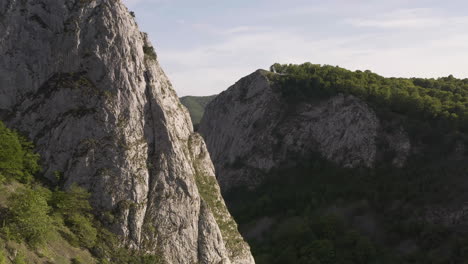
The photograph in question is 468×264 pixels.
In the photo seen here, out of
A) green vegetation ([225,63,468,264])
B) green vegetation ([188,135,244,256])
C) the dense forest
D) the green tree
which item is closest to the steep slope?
green vegetation ([225,63,468,264])

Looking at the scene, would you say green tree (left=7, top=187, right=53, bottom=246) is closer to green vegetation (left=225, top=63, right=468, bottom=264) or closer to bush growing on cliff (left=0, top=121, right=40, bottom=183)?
bush growing on cliff (left=0, top=121, right=40, bottom=183)

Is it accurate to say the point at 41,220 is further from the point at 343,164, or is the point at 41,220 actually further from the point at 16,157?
the point at 343,164

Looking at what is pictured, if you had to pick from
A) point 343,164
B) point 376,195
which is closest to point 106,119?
point 376,195

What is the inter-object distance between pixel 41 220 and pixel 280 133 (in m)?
88.2

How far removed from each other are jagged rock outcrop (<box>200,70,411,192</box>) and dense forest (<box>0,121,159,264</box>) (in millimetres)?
69364

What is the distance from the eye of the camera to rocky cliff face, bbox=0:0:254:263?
161 ft

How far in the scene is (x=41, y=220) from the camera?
36.1 metres

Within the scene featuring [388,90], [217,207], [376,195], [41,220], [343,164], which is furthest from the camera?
A: [388,90]

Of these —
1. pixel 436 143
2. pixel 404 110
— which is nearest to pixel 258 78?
pixel 404 110

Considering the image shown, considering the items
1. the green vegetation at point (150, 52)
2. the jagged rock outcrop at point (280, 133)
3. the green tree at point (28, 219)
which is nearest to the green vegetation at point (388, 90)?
the jagged rock outcrop at point (280, 133)

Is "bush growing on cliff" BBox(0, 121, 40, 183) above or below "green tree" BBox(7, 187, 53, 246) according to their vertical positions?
above

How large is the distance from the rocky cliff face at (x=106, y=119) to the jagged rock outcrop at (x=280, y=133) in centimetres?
5717

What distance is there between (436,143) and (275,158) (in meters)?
40.8

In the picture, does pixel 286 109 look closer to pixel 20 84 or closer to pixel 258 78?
pixel 258 78
